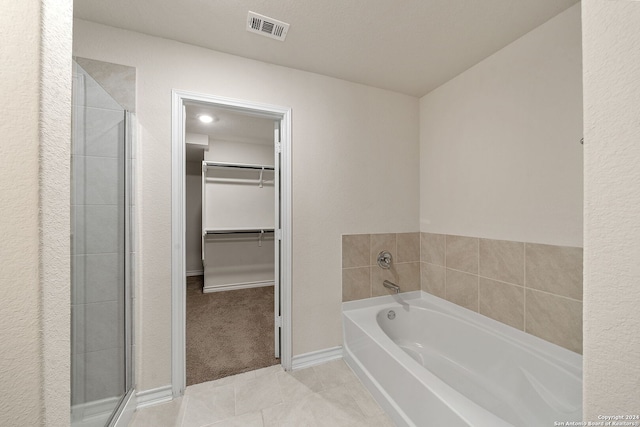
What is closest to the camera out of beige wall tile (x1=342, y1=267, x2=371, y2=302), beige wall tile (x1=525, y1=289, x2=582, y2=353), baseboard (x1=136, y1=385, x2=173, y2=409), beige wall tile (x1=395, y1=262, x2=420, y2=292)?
beige wall tile (x1=525, y1=289, x2=582, y2=353)

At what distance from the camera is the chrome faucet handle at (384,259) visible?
1.98 metres

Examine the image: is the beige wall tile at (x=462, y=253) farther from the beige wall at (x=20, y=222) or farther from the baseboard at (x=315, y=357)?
the beige wall at (x=20, y=222)

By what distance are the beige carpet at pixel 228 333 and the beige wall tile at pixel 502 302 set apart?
164cm

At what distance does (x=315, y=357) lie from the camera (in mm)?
1795

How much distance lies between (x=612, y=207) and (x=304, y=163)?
5.09 feet

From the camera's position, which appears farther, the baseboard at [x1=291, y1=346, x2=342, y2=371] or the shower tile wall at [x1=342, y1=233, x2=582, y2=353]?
the baseboard at [x1=291, y1=346, x2=342, y2=371]

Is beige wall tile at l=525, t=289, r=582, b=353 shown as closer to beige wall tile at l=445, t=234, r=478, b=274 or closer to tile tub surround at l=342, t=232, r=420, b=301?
beige wall tile at l=445, t=234, r=478, b=274

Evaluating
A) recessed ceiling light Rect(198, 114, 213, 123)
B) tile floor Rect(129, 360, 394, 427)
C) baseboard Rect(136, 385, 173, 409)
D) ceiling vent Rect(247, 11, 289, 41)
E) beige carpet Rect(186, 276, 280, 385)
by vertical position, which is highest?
recessed ceiling light Rect(198, 114, 213, 123)

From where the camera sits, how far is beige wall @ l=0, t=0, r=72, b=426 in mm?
463

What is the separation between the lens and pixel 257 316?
271 cm

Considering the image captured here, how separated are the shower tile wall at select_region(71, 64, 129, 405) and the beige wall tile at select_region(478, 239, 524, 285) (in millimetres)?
2378

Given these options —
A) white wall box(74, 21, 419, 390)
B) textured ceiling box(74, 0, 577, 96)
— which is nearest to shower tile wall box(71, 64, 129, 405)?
white wall box(74, 21, 419, 390)

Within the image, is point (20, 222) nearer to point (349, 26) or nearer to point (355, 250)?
point (349, 26)

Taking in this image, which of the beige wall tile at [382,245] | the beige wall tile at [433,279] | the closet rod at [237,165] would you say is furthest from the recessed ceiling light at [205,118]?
the beige wall tile at [433,279]
